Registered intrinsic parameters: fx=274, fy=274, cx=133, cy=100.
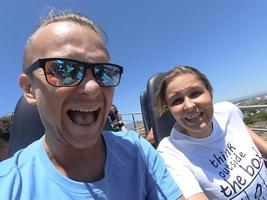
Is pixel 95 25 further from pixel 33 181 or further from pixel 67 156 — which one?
pixel 33 181

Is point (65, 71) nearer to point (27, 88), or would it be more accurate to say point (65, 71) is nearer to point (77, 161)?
point (27, 88)

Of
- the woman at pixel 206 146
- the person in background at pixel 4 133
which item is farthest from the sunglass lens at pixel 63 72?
the person in background at pixel 4 133

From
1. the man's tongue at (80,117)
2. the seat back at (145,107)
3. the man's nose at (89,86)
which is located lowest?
the seat back at (145,107)

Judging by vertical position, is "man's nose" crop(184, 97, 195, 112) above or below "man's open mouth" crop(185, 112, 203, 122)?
above

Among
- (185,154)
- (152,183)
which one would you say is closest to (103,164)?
(152,183)

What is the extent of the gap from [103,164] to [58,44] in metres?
0.46

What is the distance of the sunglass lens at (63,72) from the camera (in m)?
0.91

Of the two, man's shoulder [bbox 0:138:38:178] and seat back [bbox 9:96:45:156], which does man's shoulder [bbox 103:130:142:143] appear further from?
seat back [bbox 9:96:45:156]

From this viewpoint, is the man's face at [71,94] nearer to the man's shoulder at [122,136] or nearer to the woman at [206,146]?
the man's shoulder at [122,136]

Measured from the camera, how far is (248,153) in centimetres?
167

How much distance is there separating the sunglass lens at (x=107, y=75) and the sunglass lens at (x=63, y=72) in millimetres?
61

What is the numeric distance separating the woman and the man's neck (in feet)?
1.88

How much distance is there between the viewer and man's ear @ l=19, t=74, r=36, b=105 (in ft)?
3.31

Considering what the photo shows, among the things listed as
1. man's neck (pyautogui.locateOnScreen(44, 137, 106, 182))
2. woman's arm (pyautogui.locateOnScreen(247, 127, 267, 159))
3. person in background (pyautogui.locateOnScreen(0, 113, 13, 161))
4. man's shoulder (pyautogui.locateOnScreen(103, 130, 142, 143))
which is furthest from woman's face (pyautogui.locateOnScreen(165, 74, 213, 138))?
person in background (pyautogui.locateOnScreen(0, 113, 13, 161))
